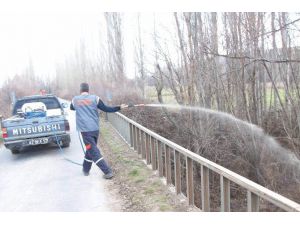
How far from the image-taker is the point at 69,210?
4859mm

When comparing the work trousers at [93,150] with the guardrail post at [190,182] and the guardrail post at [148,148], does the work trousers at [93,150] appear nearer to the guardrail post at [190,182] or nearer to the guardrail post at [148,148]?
the guardrail post at [148,148]

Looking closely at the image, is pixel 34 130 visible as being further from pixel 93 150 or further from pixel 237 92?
pixel 237 92

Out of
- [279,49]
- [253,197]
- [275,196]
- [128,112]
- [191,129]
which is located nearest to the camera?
[275,196]

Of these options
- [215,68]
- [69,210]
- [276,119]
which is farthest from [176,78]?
[69,210]

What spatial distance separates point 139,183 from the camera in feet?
18.9

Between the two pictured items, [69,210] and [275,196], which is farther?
[69,210]

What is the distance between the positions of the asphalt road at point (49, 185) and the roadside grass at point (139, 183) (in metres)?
0.42

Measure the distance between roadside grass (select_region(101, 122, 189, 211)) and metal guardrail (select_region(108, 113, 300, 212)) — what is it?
180 millimetres

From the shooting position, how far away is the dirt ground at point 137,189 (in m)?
4.72

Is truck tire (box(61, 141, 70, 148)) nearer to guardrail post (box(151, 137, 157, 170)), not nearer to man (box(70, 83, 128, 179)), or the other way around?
man (box(70, 83, 128, 179))

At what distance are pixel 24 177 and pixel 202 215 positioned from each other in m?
4.40

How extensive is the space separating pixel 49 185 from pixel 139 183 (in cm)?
180

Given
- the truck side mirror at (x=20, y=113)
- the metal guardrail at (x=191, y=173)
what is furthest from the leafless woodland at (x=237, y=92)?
the truck side mirror at (x=20, y=113)

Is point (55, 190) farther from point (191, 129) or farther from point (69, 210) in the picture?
point (191, 129)
